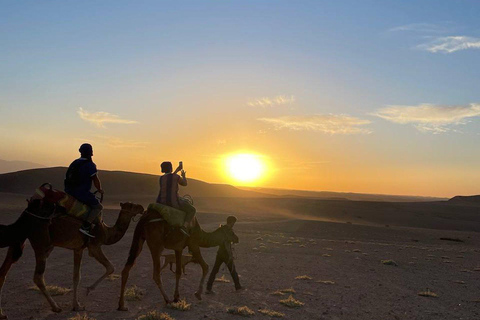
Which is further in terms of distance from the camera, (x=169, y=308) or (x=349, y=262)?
(x=349, y=262)

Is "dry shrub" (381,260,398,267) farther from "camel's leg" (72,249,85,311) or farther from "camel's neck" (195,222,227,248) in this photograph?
"camel's leg" (72,249,85,311)

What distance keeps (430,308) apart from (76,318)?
9.26m

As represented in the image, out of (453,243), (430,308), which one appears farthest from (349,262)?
(453,243)

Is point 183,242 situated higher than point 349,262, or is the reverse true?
point 183,242

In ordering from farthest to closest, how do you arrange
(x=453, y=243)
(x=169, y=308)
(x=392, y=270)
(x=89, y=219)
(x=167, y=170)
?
(x=453, y=243)
(x=392, y=270)
(x=167, y=170)
(x=169, y=308)
(x=89, y=219)

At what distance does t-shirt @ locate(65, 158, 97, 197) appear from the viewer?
8.92 m

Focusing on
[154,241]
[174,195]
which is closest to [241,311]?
[154,241]

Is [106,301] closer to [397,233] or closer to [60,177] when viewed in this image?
[397,233]

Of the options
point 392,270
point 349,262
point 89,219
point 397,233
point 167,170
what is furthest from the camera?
point 397,233

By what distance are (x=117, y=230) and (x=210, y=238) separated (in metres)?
2.62

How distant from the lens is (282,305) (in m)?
10.7

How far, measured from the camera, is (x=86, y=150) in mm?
9141

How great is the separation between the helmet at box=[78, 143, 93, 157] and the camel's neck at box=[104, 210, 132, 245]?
1.60 m

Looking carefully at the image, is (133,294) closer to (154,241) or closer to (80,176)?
(154,241)
